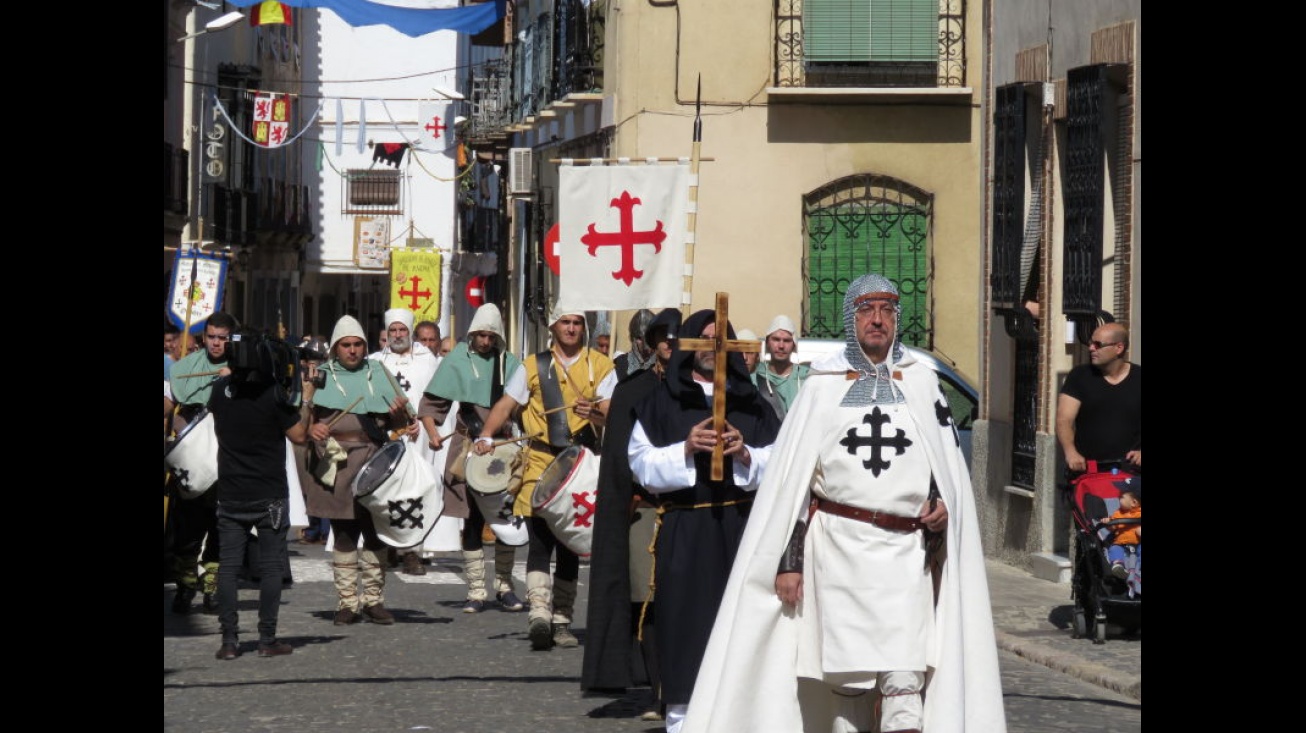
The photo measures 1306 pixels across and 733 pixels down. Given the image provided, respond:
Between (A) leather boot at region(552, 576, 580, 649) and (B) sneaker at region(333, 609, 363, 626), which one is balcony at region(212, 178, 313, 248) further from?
(A) leather boot at region(552, 576, 580, 649)

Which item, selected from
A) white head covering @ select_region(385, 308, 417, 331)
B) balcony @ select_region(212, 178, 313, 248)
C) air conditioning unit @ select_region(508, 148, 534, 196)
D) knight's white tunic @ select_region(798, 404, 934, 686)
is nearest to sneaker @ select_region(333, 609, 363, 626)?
white head covering @ select_region(385, 308, 417, 331)

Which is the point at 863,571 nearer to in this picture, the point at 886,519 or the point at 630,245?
the point at 886,519

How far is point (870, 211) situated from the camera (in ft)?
84.7

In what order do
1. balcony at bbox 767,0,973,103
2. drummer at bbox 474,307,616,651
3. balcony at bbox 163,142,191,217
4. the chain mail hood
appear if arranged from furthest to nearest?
balcony at bbox 163,142,191,217, balcony at bbox 767,0,973,103, drummer at bbox 474,307,616,651, the chain mail hood

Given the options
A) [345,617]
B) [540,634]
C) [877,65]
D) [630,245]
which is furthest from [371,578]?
[877,65]

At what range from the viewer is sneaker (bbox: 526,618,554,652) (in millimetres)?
13438

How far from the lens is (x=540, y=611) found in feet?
44.3

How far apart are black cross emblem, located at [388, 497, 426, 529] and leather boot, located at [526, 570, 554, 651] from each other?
1287 mm

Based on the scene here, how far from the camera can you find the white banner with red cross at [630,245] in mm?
12938

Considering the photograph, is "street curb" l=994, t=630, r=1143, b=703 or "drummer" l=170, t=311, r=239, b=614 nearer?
"street curb" l=994, t=630, r=1143, b=703

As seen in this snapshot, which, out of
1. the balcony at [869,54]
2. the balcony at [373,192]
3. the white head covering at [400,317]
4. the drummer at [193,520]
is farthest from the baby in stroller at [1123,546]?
the balcony at [373,192]

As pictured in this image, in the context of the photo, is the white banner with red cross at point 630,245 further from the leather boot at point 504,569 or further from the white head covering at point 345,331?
the leather boot at point 504,569
